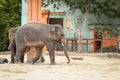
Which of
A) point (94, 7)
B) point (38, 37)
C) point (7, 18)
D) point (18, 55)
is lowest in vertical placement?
point (18, 55)

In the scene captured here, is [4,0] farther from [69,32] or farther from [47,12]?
[69,32]

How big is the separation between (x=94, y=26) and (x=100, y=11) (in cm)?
301

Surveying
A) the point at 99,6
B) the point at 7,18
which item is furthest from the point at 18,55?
the point at 7,18

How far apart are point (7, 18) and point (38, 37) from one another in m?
18.3

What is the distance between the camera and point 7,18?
117 ft

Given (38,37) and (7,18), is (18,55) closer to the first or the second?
(38,37)

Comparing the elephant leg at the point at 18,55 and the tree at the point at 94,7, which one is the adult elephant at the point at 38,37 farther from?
the tree at the point at 94,7

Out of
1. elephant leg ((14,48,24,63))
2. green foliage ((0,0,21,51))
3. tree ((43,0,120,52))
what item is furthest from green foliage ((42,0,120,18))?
elephant leg ((14,48,24,63))

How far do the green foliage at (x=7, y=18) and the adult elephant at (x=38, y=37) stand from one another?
17.1 m

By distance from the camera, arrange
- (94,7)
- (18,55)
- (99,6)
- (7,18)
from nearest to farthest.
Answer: (18,55) → (94,7) → (99,6) → (7,18)

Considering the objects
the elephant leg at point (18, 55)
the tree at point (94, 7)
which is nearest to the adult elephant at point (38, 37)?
the elephant leg at point (18, 55)

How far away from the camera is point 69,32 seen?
3419 centimetres

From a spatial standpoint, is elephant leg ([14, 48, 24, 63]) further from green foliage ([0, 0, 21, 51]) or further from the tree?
green foliage ([0, 0, 21, 51])

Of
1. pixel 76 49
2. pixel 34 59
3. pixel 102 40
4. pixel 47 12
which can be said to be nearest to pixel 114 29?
pixel 102 40
